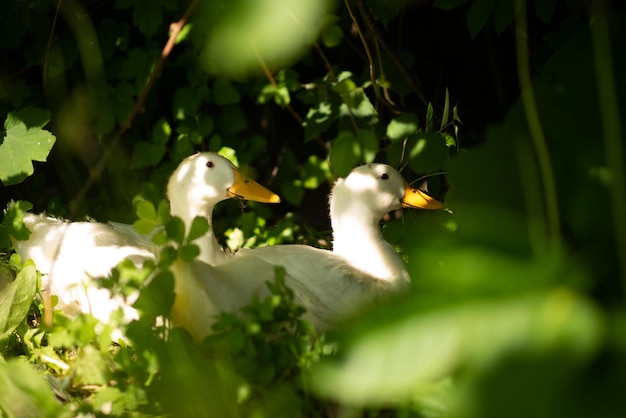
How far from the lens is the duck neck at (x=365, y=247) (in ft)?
7.99

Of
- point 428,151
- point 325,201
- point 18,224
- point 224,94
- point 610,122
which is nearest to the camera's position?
point 610,122

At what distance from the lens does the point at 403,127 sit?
2.28 meters

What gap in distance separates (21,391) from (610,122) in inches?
50.3

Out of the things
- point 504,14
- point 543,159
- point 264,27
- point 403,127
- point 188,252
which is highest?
point 264,27

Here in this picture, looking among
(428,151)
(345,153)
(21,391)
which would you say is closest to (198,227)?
(345,153)

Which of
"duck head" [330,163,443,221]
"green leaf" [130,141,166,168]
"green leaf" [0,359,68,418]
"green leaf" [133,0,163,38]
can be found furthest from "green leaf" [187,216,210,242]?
"green leaf" [130,141,166,168]

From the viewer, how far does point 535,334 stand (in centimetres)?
79

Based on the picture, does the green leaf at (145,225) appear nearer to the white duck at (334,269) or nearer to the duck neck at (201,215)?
the white duck at (334,269)

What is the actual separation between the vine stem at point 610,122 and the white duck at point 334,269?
1061 millimetres

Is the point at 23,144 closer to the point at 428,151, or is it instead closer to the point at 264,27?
the point at 428,151

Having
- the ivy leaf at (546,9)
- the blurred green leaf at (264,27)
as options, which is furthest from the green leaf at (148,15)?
the blurred green leaf at (264,27)

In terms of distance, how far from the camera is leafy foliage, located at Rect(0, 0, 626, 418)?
0.80 metres

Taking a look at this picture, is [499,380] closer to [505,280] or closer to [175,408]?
[505,280]

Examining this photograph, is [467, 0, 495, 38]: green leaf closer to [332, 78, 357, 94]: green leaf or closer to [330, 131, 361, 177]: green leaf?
[332, 78, 357, 94]: green leaf
